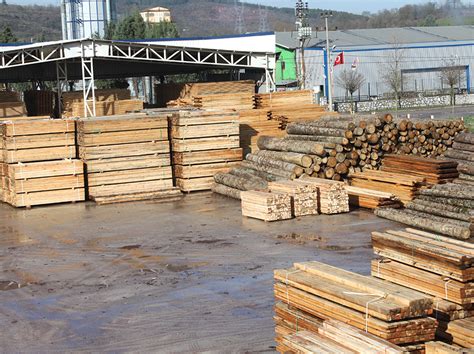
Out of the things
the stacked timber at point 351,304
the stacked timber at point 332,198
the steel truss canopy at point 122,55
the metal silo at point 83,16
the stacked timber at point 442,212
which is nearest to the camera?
the stacked timber at point 351,304

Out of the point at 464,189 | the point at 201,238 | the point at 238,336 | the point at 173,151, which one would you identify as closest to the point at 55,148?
the point at 173,151

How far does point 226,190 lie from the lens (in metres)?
24.4

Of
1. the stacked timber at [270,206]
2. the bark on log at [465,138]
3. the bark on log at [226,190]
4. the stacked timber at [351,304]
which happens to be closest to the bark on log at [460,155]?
the bark on log at [465,138]

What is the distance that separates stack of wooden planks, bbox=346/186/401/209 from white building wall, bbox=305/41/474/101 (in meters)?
48.8

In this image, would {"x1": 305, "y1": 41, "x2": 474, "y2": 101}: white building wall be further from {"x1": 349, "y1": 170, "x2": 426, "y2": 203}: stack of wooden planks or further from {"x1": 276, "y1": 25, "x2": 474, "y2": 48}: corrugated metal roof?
{"x1": 349, "y1": 170, "x2": 426, "y2": 203}: stack of wooden planks

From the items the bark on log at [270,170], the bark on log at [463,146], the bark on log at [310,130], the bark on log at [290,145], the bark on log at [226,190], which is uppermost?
the bark on log at [310,130]

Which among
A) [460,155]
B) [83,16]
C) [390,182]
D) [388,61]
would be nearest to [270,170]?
[390,182]

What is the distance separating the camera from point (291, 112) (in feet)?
92.9

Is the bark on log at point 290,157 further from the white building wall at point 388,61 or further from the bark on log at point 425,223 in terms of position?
the white building wall at point 388,61

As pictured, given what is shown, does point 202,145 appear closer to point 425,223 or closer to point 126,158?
point 126,158

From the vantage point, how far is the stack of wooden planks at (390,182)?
2080 cm

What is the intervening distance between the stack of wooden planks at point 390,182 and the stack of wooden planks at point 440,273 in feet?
31.2

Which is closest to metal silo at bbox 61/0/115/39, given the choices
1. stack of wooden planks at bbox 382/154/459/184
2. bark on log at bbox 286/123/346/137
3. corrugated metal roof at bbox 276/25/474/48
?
corrugated metal roof at bbox 276/25/474/48

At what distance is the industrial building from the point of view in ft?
233
